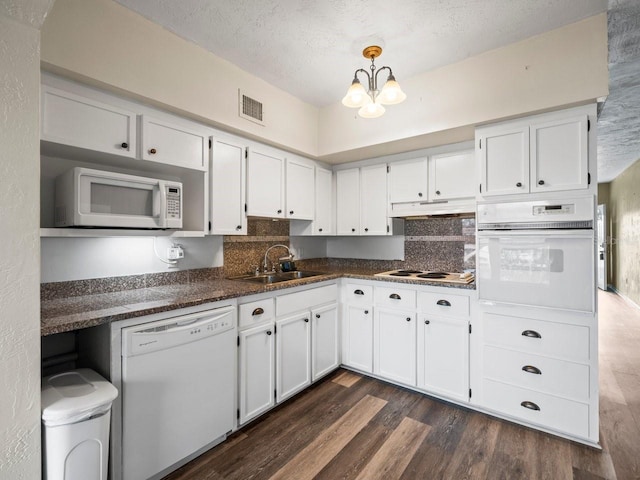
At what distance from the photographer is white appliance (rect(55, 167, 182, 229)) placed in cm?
169

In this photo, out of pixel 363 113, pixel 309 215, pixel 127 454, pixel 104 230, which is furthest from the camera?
pixel 309 215

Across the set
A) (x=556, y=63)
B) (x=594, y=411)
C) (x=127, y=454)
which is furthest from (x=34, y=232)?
(x=594, y=411)

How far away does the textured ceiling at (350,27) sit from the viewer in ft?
6.05

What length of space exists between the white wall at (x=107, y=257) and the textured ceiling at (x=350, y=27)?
4.64ft

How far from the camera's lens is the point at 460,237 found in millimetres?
3117

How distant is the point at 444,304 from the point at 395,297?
413 millimetres

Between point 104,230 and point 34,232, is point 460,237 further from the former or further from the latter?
point 34,232

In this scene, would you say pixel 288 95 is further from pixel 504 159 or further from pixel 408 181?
pixel 504 159

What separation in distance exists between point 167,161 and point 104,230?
1.95ft

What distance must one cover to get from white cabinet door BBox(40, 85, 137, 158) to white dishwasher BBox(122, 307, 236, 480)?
1.04 meters

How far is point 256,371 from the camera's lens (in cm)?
229

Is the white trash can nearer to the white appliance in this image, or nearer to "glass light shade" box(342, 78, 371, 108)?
the white appliance

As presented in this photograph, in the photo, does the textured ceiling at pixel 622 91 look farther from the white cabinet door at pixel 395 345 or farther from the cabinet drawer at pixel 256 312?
the cabinet drawer at pixel 256 312

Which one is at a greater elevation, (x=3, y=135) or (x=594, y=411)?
(x=3, y=135)
